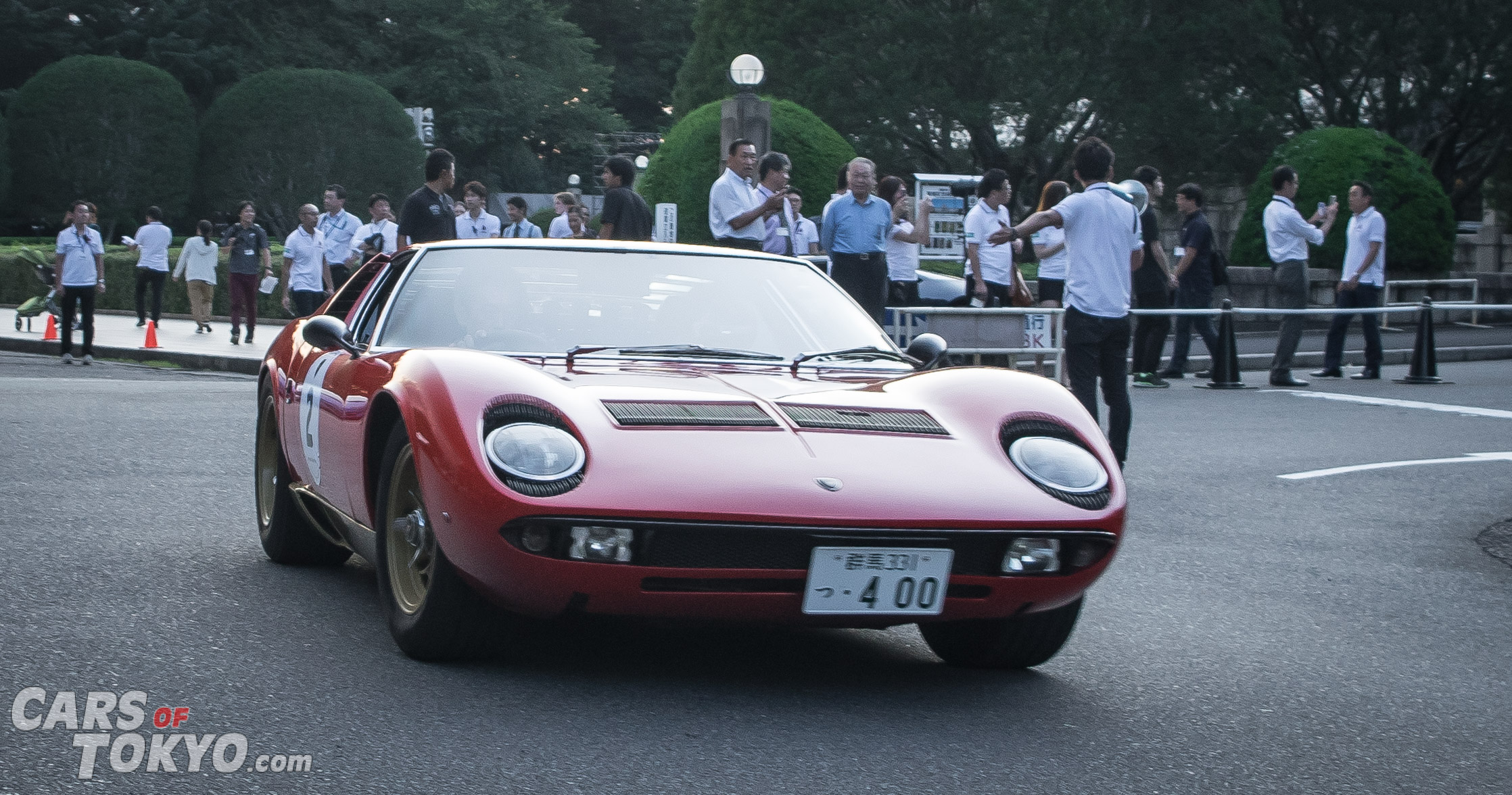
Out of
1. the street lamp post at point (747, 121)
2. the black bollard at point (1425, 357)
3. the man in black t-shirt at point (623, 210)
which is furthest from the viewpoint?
the street lamp post at point (747, 121)

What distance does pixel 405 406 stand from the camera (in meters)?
4.53

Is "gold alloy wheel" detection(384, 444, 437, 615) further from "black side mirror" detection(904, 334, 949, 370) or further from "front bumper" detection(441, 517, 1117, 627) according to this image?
"black side mirror" detection(904, 334, 949, 370)

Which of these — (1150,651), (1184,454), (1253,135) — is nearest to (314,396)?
(1150,651)

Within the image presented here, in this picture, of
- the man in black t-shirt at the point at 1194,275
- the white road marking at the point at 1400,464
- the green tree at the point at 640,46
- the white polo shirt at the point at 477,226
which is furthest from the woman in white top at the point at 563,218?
the green tree at the point at 640,46

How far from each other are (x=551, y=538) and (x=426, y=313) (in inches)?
58.0

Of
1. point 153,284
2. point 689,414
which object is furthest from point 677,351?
point 153,284

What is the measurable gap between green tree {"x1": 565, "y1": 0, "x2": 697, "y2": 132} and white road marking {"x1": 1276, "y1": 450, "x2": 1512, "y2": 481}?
214ft

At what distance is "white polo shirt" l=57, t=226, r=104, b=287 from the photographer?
55.9ft

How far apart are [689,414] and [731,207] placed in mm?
8109

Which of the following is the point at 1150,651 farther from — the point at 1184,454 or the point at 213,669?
the point at 1184,454

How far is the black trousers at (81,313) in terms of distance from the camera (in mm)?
17469

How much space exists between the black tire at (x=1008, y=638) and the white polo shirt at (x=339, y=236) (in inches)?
517

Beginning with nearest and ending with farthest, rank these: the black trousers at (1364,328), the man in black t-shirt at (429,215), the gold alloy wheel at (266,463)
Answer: the gold alloy wheel at (266,463)
the man in black t-shirt at (429,215)
the black trousers at (1364,328)

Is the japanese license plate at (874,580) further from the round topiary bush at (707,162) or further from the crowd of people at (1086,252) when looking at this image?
the round topiary bush at (707,162)
